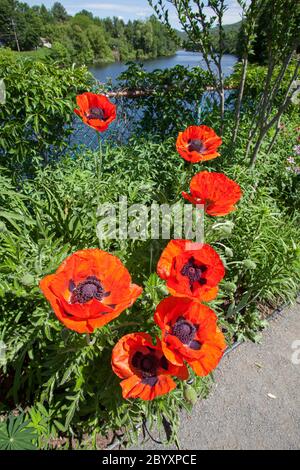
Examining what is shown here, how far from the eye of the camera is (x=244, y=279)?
122 inches

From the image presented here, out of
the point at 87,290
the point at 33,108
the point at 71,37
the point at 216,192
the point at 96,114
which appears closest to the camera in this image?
the point at 87,290

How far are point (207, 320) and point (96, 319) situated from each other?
54 cm

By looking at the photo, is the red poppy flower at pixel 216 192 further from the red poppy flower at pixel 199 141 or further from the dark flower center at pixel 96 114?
the dark flower center at pixel 96 114

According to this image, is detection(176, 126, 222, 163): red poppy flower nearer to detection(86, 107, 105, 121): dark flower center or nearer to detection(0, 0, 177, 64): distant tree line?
detection(86, 107, 105, 121): dark flower center

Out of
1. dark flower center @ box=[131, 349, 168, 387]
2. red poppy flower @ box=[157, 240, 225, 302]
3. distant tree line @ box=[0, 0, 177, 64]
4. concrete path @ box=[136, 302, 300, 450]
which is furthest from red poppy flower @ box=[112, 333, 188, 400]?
distant tree line @ box=[0, 0, 177, 64]

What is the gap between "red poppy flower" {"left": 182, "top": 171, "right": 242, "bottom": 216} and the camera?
174 cm

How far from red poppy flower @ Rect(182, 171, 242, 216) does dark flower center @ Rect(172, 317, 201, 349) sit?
1.97 feet

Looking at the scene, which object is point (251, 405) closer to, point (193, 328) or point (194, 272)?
point (193, 328)

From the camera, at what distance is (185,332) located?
1.46 metres

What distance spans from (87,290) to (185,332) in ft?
1.51

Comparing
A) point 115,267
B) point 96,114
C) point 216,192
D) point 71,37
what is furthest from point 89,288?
point 71,37

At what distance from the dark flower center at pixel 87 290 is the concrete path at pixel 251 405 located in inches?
51.8

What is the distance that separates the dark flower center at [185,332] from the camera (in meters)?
1.45

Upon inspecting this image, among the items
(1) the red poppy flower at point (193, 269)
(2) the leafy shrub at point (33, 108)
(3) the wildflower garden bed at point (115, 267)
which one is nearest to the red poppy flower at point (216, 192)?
(3) the wildflower garden bed at point (115, 267)
